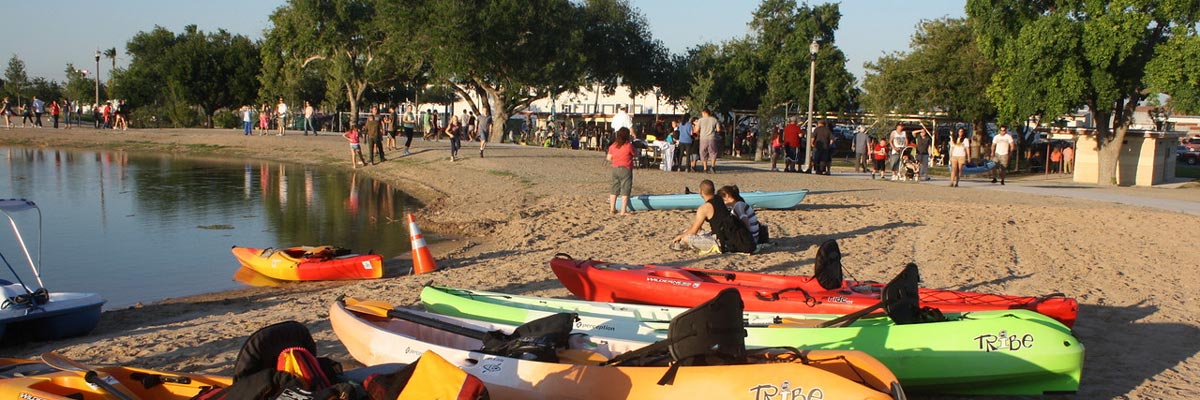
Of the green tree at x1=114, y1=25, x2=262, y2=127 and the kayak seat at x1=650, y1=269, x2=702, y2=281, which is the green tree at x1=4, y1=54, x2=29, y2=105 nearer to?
the green tree at x1=114, y1=25, x2=262, y2=127

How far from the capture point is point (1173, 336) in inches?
321

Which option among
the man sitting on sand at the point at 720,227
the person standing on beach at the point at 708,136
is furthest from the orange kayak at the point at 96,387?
the person standing on beach at the point at 708,136

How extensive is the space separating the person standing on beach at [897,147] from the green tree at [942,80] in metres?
11.0

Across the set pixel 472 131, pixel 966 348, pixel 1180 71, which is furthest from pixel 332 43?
pixel 966 348

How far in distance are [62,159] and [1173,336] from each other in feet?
107

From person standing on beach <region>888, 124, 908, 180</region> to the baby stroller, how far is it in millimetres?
145

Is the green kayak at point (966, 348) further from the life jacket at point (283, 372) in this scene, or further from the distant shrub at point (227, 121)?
the distant shrub at point (227, 121)

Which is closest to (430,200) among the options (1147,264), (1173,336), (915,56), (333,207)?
(333,207)

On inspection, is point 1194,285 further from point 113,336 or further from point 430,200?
point 430,200

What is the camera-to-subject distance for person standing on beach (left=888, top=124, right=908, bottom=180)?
23.3m

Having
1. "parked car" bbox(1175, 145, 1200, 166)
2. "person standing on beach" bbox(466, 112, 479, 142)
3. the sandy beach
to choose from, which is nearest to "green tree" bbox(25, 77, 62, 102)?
"person standing on beach" bbox(466, 112, 479, 142)

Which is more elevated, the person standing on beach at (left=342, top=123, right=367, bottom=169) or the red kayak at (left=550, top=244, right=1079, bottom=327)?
the person standing on beach at (left=342, top=123, right=367, bottom=169)

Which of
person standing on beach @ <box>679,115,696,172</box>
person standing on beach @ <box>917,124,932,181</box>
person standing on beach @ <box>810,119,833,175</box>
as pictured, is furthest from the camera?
person standing on beach @ <box>810,119,833,175</box>

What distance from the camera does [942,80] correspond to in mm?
35156
